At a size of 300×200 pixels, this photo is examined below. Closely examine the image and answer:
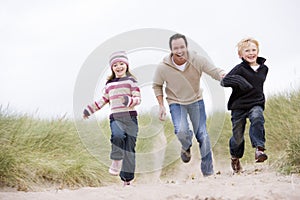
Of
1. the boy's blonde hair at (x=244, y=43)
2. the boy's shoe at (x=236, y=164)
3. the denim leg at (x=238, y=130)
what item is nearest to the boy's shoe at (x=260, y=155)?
the denim leg at (x=238, y=130)

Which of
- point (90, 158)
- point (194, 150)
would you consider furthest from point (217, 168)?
point (90, 158)

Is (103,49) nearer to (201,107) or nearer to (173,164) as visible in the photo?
(201,107)

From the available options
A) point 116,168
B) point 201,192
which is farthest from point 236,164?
point 201,192

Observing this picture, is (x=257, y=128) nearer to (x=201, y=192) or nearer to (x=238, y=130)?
(x=238, y=130)

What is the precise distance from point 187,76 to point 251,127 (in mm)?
879

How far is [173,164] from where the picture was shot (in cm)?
780

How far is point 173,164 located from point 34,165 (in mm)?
2885

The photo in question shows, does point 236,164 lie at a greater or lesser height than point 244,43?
lesser

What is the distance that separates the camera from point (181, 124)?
5.09 m

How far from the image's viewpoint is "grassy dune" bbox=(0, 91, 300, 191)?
510 cm

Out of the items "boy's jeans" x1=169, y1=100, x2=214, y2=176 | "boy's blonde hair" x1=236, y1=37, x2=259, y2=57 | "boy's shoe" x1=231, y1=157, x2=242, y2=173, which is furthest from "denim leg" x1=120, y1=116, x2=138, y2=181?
"boy's blonde hair" x1=236, y1=37, x2=259, y2=57

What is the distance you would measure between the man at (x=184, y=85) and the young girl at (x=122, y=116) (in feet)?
1.34

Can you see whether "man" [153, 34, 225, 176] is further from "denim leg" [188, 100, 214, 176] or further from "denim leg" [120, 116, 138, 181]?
"denim leg" [120, 116, 138, 181]

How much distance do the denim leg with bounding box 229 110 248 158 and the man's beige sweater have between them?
0.44 meters
